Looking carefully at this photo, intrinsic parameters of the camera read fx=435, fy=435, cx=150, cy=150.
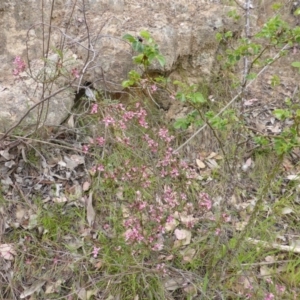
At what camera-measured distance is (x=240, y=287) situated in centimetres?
223

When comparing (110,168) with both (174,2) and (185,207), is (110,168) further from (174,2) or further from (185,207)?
(174,2)

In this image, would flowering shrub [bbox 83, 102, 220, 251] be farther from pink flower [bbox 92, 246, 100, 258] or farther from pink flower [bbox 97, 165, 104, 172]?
pink flower [bbox 92, 246, 100, 258]

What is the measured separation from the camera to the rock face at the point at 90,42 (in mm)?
2494

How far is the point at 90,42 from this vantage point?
2432mm

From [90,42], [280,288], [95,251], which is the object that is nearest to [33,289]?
[95,251]

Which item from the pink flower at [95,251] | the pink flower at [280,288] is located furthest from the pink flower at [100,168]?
the pink flower at [280,288]

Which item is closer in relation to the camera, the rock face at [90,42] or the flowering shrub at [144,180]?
the flowering shrub at [144,180]

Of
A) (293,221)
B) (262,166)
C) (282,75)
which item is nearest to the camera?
(293,221)

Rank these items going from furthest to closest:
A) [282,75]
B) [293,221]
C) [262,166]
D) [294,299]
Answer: [282,75] → [262,166] → [293,221] → [294,299]

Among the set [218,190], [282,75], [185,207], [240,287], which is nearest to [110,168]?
[185,207]

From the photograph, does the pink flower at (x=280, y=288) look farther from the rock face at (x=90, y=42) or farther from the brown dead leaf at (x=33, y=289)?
the rock face at (x=90, y=42)

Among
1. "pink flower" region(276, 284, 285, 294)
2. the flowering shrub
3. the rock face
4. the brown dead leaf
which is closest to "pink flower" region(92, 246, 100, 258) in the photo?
the flowering shrub

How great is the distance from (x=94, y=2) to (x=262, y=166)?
1510mm

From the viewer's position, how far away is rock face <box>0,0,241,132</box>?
2.49 metres
